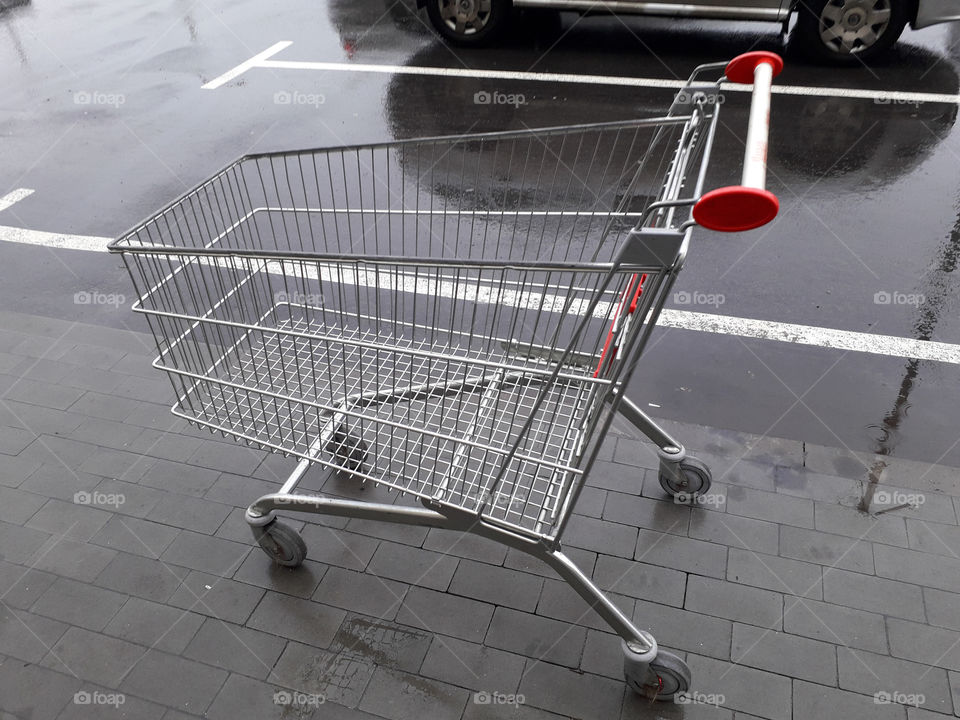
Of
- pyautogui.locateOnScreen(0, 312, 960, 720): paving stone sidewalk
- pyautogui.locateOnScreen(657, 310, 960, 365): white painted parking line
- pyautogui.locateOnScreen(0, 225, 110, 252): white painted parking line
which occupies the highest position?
pyautogui.locateOnScreen(0, 225, 110, 252): white painted parking line

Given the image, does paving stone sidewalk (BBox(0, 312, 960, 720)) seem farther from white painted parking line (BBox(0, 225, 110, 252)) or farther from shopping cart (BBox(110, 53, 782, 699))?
white painted parking line (BBox(0, 225, 110, 252))

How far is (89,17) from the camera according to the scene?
31.9ft

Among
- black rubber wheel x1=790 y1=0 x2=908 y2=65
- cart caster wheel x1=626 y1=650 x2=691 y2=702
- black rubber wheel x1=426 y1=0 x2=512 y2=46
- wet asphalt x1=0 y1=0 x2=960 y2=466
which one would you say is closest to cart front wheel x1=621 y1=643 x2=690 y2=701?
cart caster wheel x1=626 y1=650 x2=691 y2=702

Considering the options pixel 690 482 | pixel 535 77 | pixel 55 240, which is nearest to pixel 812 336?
pixel 690 482

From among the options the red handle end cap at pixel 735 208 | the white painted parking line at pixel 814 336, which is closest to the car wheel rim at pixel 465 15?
the white painted parking line at pixel 814 336

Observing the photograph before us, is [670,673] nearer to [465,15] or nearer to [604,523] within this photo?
[604,523]

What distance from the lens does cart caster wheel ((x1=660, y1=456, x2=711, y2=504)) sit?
293cm

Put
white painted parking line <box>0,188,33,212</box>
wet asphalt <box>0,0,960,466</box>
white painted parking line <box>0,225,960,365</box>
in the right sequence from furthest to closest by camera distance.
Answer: white painted parking line <box>0,188,33,212</box> < white painted parking line <box>0,225,960,365</box> < wet asphalt <box>0,0,960,466</box>

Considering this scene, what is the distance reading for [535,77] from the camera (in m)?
7.08

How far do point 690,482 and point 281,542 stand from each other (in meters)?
1.65

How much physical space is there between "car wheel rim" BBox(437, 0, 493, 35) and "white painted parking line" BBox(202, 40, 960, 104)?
0.62 m

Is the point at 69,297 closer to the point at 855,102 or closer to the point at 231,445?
the point at 231,445

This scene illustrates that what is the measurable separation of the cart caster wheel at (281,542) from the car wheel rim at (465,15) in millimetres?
6385

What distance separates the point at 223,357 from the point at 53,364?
6.23ft
